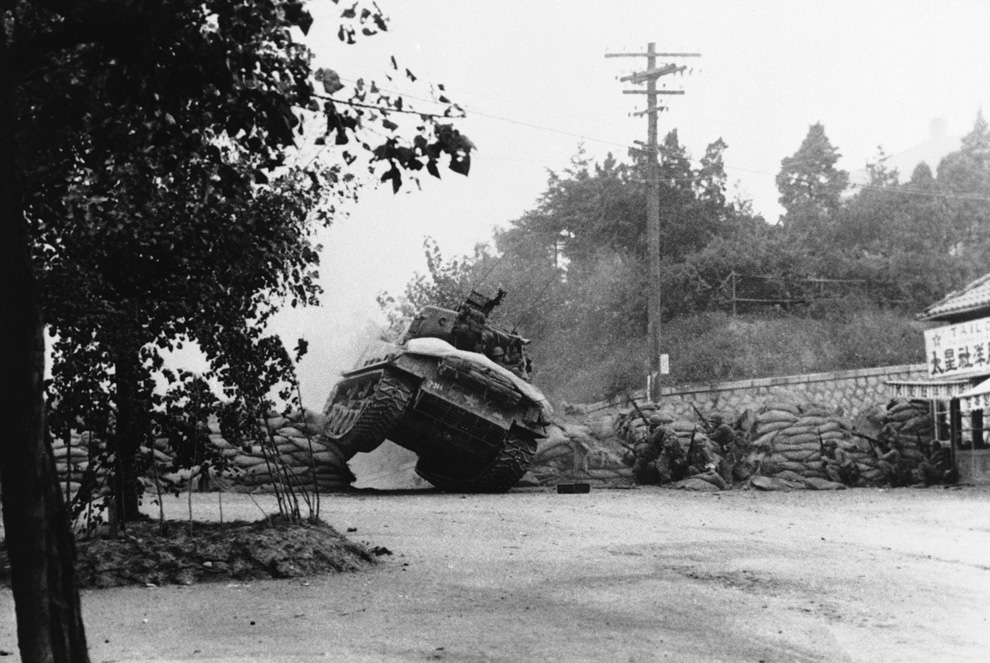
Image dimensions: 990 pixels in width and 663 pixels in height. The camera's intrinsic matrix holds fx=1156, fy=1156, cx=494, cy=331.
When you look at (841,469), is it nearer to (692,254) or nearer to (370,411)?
(370,411)

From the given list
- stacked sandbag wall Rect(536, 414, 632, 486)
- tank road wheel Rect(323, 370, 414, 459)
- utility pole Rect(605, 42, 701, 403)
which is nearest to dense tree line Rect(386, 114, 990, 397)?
utility pole Rect(605, 42, 701, 403)

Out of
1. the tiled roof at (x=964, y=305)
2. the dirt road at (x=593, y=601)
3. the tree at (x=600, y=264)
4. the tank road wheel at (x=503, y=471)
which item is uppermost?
the tree at (x=600, y=264)

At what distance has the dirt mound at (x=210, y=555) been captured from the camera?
7341 millimetres

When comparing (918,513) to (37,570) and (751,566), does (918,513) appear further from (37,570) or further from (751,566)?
(37,570)

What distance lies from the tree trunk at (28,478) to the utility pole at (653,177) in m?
24.4

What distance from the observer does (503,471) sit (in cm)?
1716

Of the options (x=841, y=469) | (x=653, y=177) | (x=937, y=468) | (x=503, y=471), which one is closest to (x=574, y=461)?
(x=503, y=471)

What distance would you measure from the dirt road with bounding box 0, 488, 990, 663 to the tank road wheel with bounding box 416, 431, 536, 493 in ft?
15.9

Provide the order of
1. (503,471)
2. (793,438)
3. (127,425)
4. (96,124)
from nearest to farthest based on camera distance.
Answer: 1. (96,124)
2. (127,425)
3. (503,471)
4. (793,438)

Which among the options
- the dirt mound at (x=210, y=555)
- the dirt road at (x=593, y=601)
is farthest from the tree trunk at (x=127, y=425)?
the dirt road at (x=593, y=601)

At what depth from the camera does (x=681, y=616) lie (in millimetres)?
6516

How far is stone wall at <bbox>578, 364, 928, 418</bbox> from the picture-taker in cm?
2873

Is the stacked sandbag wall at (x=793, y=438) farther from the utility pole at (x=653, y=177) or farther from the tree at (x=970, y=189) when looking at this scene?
the tree at (x=970, y=189)

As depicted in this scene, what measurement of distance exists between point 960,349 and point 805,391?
7.04 metres
